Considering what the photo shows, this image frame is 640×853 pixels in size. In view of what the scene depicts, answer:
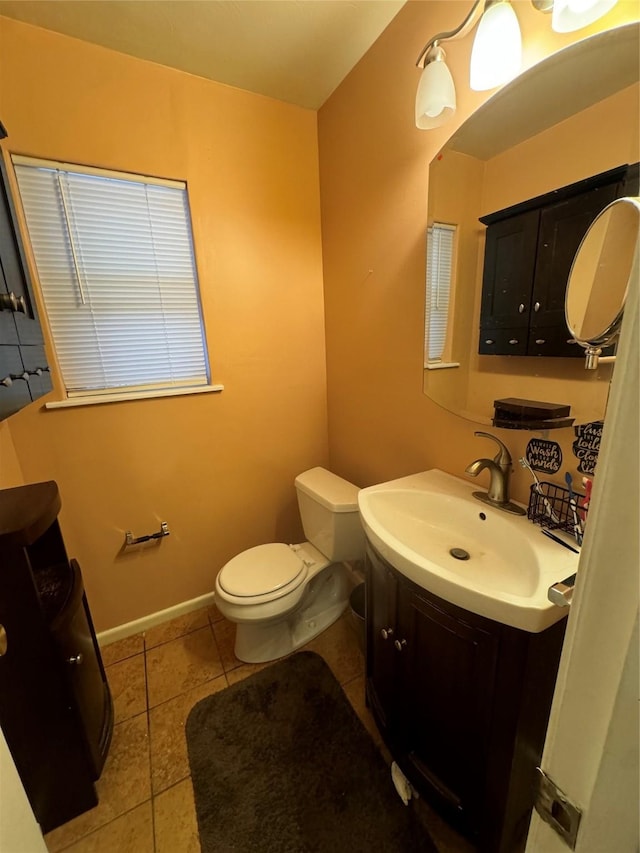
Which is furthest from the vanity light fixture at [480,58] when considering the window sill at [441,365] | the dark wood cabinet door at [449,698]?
the dark wood cabinet door at [449,698]

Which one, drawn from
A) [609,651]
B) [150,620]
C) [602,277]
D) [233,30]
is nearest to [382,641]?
[609,651]

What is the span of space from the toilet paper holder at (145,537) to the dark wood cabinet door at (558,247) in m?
1.75

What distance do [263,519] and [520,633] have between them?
4.89 feet

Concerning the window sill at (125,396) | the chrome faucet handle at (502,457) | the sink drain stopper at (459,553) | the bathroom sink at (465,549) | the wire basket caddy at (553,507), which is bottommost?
the sink drain stopper at (459,553)

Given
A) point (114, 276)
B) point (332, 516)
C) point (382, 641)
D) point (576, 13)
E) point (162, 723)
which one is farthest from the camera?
point (332, 516)

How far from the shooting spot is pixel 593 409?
870 millimetres

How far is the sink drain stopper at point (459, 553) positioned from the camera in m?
1.04

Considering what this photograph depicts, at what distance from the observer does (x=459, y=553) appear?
1.05m

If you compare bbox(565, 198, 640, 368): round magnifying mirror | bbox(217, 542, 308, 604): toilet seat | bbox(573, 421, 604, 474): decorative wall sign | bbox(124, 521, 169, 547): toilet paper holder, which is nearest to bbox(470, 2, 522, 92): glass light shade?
bbox(565, 198, 640, 368): round magnifying mirror

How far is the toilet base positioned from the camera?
1584mm

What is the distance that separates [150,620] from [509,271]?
2.18 metres

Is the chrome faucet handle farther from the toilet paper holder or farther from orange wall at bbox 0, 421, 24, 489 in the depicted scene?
orange wall at bbox 0, 421, 24, 489

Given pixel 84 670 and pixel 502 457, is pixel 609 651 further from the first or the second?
pixel 84 670

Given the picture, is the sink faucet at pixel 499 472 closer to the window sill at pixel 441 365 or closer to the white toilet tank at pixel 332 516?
the window sill at pixel 441 365
